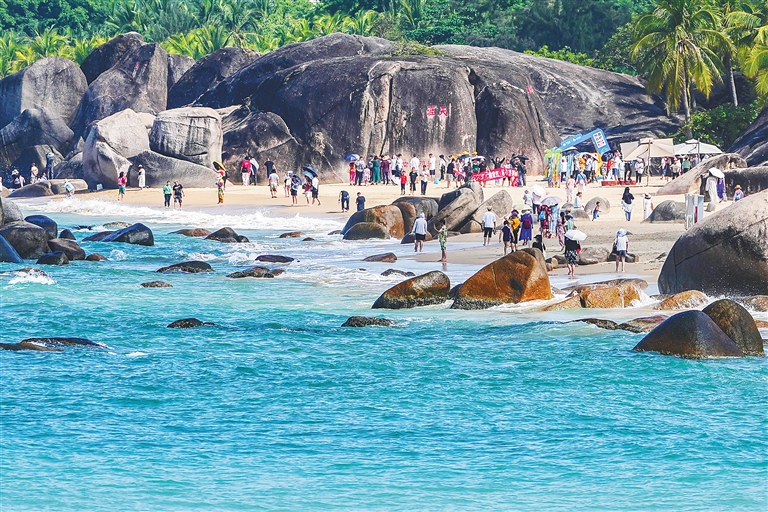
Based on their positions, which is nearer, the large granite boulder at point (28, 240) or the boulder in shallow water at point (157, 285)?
the boulder in shallow water at point (157, 285)

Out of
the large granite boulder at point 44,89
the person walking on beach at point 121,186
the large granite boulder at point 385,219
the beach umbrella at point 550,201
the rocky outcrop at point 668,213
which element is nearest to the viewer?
the beach umbrella at point 550,201

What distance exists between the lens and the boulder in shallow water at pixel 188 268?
1191 inches

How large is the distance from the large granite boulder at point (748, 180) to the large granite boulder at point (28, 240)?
78.7 feet

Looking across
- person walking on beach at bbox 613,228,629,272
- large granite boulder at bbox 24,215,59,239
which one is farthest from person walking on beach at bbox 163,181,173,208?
person walking on beach at bbox 613,228,629,272

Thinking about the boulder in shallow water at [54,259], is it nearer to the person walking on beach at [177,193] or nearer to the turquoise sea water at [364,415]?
the turquoise sea water at [364,415]

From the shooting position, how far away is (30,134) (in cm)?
6600

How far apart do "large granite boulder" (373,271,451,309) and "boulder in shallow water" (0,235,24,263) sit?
514 inches

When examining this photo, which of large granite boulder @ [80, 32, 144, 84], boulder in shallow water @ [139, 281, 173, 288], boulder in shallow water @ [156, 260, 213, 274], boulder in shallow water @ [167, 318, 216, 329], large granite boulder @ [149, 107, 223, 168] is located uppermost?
large granite boulder @ [80, 32, 144, 84]

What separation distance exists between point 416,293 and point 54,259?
13.1 m

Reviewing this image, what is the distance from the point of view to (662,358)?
18000mm

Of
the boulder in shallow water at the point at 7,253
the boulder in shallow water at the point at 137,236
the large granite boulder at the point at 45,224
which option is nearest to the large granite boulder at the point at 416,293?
the boulder in shallow water at the point at 7,253

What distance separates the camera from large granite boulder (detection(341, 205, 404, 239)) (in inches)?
1489

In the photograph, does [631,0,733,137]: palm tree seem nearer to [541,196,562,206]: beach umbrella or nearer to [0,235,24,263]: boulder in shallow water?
[541,196,562,206]: beach umbrella

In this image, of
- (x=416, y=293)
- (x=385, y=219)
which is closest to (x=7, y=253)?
(x=385, y=219)
